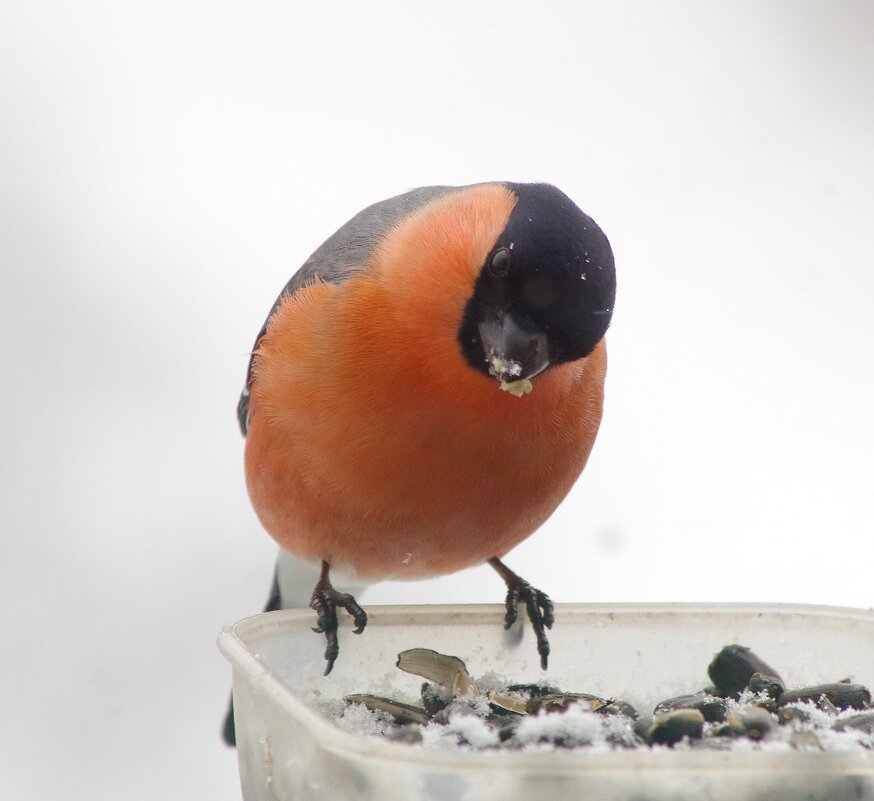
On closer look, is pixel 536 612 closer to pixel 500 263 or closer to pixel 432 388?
pixel 432 388

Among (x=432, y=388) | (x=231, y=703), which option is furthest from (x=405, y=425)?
(x=231, y=703)

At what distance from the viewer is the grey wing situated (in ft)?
7.84

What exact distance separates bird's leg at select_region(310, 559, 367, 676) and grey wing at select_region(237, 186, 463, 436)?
1.80 feet

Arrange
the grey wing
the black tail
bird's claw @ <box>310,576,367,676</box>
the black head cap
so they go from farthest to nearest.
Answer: the black tail
the grey wing
bird's claw @ <box>310,576,367,676</box>
the black head cap

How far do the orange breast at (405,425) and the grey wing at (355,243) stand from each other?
0.05 m

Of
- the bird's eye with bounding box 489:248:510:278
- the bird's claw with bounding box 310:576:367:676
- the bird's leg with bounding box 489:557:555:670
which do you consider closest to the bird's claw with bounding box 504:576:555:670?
the bird's leg with bounding box 489:557:555:670

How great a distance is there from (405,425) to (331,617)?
34 cm

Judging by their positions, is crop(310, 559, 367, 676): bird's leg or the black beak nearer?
the black beak

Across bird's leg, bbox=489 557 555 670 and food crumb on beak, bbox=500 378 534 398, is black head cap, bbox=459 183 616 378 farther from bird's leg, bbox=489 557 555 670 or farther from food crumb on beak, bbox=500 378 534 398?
bird's leg, bbox=489 557 555 670

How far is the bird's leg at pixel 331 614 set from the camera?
212 centimetres

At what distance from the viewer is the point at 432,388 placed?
7.11 feet

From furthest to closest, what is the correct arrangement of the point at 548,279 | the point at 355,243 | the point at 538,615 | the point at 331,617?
the point at 355,243 < the point at 538,615 < the point at 331,617 < the point at 548,279

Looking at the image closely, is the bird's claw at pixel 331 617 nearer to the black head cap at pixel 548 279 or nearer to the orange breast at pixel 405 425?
the orange breast at pixel 405 425

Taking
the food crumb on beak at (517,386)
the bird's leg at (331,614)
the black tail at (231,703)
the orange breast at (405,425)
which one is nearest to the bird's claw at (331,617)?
the bird's leg at (331,614)
